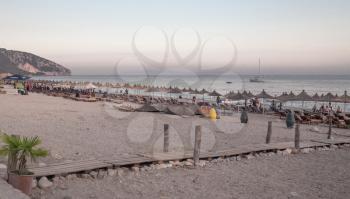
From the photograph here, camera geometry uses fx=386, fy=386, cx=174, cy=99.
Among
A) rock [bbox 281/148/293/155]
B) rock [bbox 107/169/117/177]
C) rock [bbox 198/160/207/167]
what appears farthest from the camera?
rock [bbox 281/148/293/155]

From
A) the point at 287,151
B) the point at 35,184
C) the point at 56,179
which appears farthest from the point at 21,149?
the point at 287,151

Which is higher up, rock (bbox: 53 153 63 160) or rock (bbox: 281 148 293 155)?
rock (bbox: 53 153 63 160)

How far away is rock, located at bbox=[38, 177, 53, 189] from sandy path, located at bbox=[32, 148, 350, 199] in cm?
17

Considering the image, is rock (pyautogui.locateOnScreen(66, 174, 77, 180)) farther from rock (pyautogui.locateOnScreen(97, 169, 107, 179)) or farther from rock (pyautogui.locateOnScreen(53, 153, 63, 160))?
rock (pyautogui.locateOnScreen(53, 153, 63, 160))

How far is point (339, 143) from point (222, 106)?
19.3 meters

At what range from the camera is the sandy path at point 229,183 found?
21.6 ft

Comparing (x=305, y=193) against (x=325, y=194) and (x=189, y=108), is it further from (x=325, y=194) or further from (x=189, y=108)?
(x=189, y=108)

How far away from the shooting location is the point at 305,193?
22.9 feet

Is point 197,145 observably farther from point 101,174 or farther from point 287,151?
point 287,151

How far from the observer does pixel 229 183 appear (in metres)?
7.46

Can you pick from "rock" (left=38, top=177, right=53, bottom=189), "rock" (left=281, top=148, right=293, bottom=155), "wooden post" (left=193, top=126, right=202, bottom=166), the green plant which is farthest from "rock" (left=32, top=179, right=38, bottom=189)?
"rock" (left=281, top=148, right=293, bottom=155)

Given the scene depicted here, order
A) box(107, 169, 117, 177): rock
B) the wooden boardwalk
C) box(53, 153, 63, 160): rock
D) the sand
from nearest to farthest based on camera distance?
the wooden boardwalk, box(107, 169, 117, 177): rock, box(53, 153, 63, 160): rock, the sand

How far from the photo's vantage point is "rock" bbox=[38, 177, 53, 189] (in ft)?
21.3

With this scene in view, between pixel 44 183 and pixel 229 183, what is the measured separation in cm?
339
